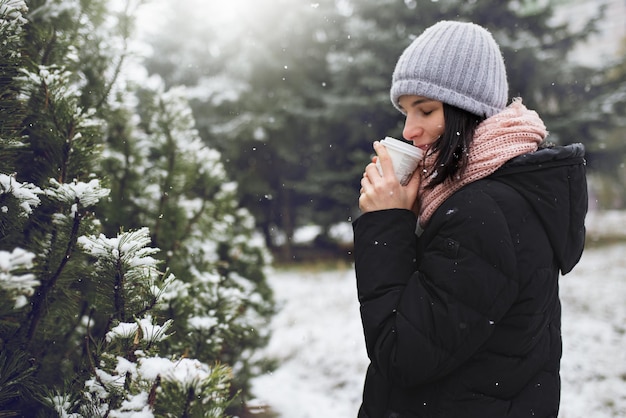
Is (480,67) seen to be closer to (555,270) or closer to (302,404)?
(555,270)

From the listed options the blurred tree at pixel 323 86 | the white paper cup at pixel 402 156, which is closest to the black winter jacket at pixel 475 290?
the white paper cup at pixel 402 156

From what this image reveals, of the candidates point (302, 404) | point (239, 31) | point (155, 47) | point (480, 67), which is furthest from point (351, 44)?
point (480, 67)

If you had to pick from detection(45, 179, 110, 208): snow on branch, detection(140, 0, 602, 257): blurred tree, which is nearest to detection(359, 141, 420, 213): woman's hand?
detection(45, 179, 110, 208): snow on branch

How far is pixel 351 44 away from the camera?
930 centimetres

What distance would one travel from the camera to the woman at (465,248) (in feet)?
3.66

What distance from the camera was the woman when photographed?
3.66 ft

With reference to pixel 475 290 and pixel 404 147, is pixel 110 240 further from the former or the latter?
pixel 475 290

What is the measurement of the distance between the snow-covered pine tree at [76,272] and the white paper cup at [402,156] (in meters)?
0.71

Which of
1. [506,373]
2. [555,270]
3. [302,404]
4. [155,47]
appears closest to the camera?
[506,373]

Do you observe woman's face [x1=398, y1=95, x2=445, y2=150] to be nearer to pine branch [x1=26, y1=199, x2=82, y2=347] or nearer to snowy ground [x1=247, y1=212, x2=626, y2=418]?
pine branch [x1=26, y1=199, x2=82, y2=347]

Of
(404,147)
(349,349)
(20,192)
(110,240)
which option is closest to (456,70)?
(404,147)

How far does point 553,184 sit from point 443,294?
1.39 ft

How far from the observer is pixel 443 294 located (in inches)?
43.6

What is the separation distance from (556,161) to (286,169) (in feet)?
33.9
